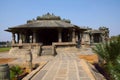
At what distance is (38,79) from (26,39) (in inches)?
1075

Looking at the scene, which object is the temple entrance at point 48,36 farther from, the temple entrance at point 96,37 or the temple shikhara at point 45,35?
the temple entrance at point 96,37

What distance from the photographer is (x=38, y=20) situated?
37750 mm

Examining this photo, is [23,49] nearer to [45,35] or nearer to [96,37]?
[45,35]

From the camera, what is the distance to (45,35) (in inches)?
1531

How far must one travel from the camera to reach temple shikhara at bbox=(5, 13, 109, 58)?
3030cm

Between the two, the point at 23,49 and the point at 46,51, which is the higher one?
the point at 23,49

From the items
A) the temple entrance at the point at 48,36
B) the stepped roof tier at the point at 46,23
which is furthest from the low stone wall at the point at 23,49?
the temple entrance at the point at 48,36

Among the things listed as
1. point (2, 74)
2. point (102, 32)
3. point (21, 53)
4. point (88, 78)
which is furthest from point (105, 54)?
point (102, 32)

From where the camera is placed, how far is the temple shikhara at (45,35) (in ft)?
99.4

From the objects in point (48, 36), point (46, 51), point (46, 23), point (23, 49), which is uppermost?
point (46, 23)

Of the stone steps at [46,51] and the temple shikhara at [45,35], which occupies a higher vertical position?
the temple shikhara at [45,35]

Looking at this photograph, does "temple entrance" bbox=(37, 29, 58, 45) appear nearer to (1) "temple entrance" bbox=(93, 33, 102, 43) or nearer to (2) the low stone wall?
(2) the low stone wall

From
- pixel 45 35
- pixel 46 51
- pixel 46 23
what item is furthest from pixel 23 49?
pixel 45 35

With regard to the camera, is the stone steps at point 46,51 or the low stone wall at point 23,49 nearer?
the stone steps at point 46,51
